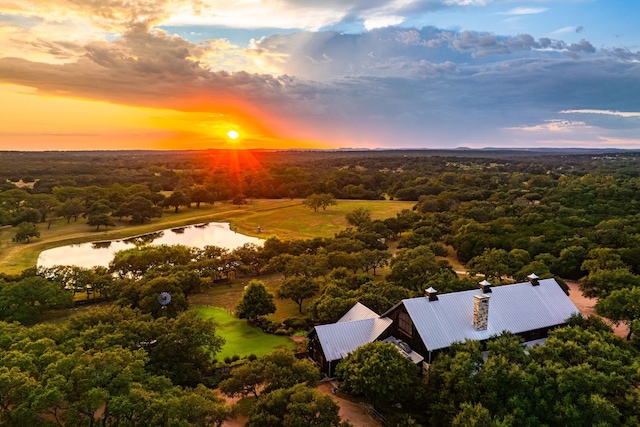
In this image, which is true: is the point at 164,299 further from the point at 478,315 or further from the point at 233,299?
the point at 478,315

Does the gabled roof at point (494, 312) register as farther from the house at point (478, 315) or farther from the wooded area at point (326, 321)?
the wooded area at point (326, 321)

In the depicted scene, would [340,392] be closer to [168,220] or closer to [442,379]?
[442,379]


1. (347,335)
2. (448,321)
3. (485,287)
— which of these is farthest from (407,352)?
(485,287)

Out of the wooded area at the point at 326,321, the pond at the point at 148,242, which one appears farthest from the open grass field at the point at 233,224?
the wooded area at the point at 326,321

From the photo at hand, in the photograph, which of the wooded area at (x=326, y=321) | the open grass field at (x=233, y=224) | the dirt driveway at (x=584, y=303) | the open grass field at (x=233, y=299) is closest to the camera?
the wooded area at (x=326, y=321)

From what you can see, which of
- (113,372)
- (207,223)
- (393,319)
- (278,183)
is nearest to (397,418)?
(393,319)
